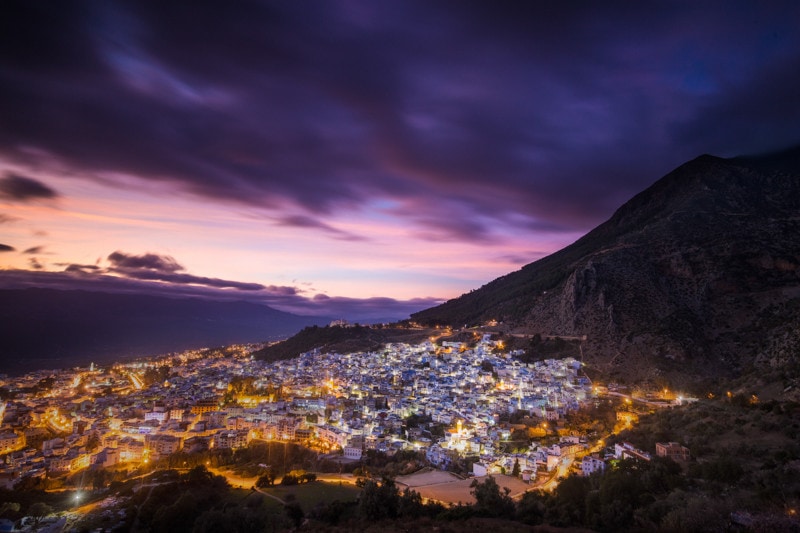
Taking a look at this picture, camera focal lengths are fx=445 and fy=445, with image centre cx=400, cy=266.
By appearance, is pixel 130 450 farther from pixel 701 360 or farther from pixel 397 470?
pixel 701 360

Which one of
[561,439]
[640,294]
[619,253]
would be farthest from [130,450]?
Answer: [619,253]

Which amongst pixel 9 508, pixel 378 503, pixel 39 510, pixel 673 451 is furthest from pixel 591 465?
pixel 9 508

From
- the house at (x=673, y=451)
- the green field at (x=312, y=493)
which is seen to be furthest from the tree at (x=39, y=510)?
the house at (x=673, y=451)

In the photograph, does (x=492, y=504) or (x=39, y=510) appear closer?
(x=492, y=504)

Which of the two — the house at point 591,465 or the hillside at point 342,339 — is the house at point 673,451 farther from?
the hillside at point 342,339

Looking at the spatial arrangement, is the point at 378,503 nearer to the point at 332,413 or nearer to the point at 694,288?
the point at 332,413

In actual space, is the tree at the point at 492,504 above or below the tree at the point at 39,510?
above
